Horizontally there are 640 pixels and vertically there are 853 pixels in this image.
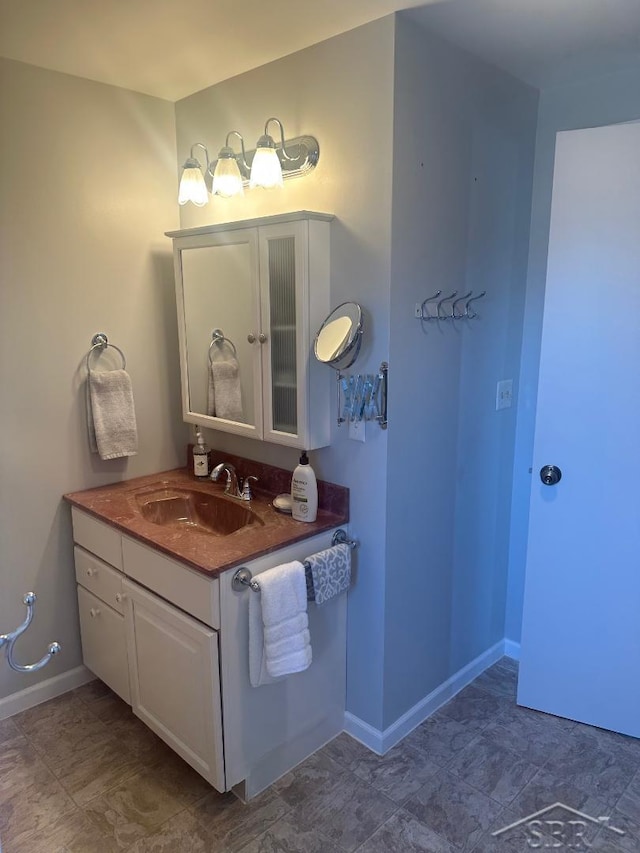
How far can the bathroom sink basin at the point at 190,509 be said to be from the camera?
2.27m

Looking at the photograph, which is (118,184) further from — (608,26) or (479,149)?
(608,26)

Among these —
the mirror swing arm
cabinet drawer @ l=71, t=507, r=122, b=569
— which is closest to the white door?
the mirror swing arm

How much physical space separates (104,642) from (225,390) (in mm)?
1039

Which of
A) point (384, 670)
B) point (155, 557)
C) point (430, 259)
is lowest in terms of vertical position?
point (384, 670)

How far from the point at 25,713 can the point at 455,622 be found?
168 centimetres

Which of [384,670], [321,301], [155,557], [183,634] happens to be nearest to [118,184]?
[321,301]

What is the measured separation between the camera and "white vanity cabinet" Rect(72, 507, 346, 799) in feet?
5.84

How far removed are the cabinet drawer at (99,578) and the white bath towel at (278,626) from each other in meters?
0.61

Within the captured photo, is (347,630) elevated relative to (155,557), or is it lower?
lower

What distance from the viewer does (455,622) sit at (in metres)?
2.40

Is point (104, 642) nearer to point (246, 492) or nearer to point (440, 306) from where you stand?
point (246, 492)

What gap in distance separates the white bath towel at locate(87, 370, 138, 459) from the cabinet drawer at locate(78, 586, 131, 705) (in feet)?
1.84

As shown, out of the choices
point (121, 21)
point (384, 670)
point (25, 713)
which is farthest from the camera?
point (25, 713)

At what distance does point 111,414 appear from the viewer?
2389 mm
